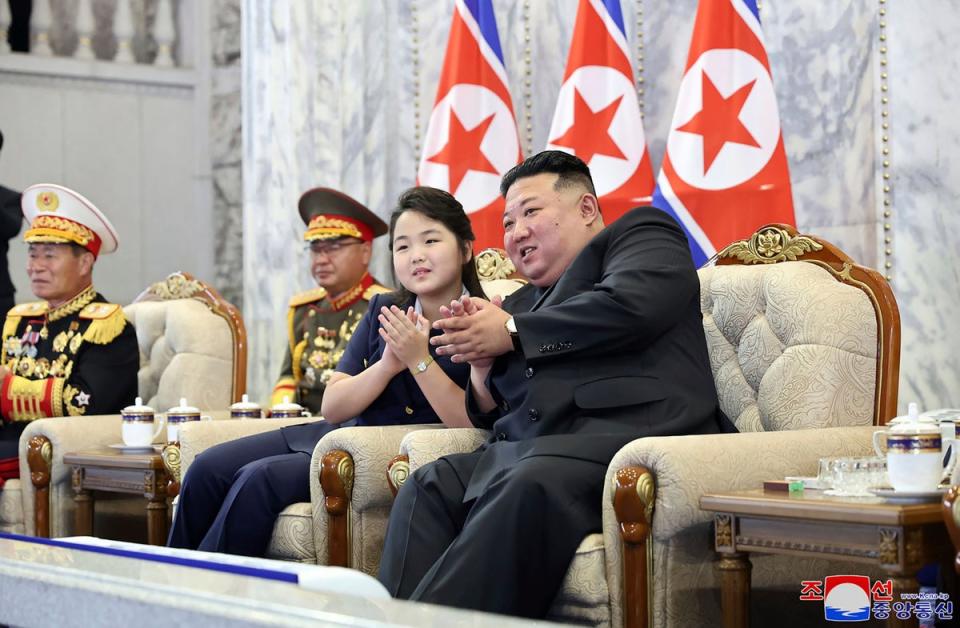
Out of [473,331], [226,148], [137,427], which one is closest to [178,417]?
[137,427]

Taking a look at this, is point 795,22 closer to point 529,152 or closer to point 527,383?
point 529,152

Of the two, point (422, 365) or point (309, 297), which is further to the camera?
point (309, 297)

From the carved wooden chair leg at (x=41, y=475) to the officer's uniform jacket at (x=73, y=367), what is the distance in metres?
0.30

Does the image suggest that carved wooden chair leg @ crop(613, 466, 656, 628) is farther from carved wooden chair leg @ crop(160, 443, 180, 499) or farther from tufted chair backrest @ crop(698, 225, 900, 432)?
carved wooden chair leg @ crop(160, 443, 180, 499)

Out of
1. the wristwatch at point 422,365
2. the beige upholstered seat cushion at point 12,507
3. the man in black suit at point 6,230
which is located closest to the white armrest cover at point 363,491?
the wristwatch at point 422,365

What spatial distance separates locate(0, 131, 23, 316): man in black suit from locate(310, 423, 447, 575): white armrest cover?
272cm

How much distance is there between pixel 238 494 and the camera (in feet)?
10.7

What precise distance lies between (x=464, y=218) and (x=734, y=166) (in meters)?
1.05

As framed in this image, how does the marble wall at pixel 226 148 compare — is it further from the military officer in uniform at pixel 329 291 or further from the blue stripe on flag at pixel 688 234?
the blue stripe on flag at pixel 688 234

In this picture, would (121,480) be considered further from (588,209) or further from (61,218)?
(588,209)

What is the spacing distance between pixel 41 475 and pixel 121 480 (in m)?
0.41

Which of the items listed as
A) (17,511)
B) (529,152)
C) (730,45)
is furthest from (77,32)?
(730,45)

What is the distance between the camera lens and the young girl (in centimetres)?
319

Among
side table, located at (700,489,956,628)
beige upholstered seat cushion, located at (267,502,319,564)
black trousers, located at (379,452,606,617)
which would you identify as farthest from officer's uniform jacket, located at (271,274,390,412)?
side table, located at (700,489,956,628)
